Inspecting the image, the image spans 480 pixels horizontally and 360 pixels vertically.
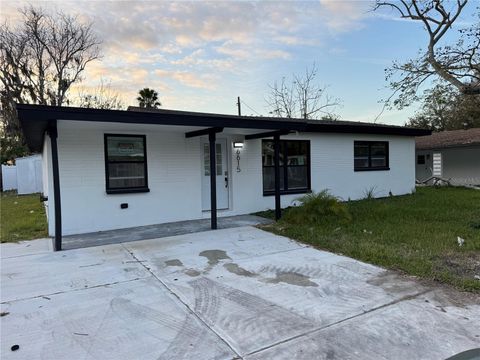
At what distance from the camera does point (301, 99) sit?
26156 mm

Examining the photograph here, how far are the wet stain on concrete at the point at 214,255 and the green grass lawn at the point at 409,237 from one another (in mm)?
1713

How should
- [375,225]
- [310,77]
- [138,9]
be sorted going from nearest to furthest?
[375,225], [138,9], [310,77]

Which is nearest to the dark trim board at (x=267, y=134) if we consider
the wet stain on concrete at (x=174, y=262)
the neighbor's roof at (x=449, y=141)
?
the wet stain on concrete at (x=174, y=262)

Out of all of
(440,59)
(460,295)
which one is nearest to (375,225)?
(460,295)

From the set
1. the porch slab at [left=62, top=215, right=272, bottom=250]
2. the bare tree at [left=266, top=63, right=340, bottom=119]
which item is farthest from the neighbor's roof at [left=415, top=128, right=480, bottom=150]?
the porch slab at [left=62, top=215, right=272, bottom=250]

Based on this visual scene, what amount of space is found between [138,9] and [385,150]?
31.9 ft

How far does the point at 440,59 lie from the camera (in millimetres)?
8547

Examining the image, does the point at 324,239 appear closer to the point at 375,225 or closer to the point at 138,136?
the point at 375,225

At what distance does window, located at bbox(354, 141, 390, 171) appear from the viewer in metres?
12.0

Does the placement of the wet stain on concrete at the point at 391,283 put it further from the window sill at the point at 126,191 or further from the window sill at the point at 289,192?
the window sill at the point at 289,192

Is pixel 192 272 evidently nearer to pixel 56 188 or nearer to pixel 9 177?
pixel 56 188

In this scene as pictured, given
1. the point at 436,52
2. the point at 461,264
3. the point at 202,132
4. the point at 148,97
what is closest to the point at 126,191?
the point at 202,132

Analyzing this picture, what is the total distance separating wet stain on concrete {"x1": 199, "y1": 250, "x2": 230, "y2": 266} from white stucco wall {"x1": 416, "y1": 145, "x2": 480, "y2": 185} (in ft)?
57.0

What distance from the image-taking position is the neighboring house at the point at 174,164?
6555 mm
